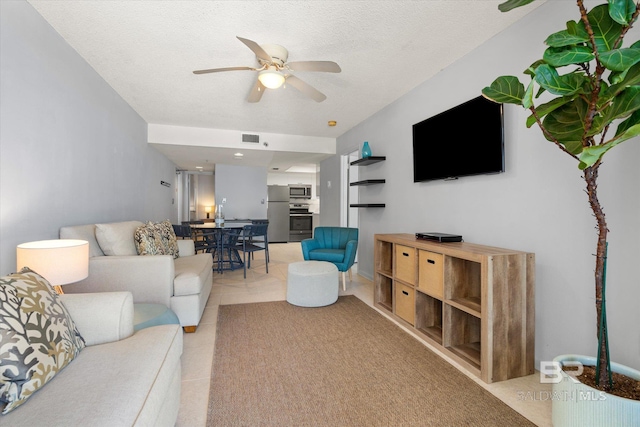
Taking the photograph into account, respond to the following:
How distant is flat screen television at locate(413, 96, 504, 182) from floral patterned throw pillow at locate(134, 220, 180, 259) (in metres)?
2.72

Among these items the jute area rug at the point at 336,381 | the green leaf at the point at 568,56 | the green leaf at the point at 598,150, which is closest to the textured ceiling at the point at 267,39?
the green leaf at the point at 568,56

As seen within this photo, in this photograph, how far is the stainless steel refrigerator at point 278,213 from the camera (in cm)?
860

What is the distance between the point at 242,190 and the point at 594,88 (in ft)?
22.3

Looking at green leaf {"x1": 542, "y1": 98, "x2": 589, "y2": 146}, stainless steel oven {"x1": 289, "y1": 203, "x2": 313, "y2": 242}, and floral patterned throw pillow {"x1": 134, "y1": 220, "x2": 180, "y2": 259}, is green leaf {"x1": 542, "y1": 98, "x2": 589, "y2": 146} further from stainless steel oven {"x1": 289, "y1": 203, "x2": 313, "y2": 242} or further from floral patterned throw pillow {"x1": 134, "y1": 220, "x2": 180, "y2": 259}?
stainless steel oven {"x1": 289, "y1": 203, "x2": 313, "y2": 242}

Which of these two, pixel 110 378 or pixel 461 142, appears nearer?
pixel 110 378

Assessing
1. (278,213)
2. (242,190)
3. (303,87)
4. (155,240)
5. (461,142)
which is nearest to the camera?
(461,142)

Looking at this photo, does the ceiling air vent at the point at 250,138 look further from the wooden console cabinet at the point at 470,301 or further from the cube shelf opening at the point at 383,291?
the cube shelf opening at the point at 383,291

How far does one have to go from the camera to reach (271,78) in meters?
2.40

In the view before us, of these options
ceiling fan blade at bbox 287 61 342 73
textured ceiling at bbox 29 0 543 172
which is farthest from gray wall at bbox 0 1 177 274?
ceiling fan blade at bbox 287 61 342 73

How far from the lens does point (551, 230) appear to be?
186 centimetres

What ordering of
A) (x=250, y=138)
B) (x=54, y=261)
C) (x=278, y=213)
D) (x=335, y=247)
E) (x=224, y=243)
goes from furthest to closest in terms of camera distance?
(x=278, y=213)
(x=250, y=138)
(x=224, y=243)
(x=335, y=247)
(x=54, y=261)

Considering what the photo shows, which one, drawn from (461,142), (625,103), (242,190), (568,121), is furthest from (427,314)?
(242,190)

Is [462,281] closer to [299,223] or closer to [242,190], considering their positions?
[242,190]

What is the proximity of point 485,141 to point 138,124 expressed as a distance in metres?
4.38
